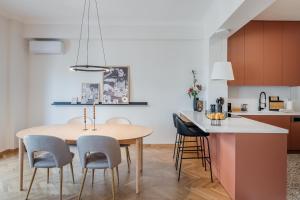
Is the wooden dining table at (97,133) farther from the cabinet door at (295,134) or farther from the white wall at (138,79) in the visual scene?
the cabinet door at (295,134)

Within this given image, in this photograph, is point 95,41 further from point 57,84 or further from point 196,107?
point 196,107

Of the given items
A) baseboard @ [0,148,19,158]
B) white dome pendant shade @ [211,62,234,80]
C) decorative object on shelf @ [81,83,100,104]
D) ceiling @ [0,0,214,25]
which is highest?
ceiling @ [0,0,214,25]

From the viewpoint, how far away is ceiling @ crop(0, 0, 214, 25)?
416cm

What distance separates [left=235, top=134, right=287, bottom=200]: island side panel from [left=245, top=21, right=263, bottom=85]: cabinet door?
2.62 m

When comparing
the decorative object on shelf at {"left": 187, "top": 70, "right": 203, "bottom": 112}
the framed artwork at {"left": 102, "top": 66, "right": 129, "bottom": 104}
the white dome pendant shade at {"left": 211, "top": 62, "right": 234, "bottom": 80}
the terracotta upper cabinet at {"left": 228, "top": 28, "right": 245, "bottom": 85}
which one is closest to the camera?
the white dome pendant shade at {"left": 211, "top": 62, "right": 234, "bottom": 80}

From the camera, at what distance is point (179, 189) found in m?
3.18

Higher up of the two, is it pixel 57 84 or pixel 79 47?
pixel 79 47

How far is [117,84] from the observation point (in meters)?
5.44

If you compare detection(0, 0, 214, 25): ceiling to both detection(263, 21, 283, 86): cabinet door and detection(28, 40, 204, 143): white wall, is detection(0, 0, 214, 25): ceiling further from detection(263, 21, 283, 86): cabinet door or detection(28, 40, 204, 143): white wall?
detection(263, 21, 283, 86): cabinet door

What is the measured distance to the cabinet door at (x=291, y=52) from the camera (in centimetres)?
500

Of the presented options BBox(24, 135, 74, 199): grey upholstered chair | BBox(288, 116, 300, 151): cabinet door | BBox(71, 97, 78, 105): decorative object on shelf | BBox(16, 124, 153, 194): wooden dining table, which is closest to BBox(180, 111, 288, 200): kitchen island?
BBox(16, 124, 153, 194): wooden dining table

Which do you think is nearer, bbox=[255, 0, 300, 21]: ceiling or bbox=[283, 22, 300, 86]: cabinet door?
bbox=[255, 0, 300, 21]: ceiling

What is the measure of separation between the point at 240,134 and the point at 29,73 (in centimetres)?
464

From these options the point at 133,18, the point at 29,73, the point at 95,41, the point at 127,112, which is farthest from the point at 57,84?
the point at 133,18
